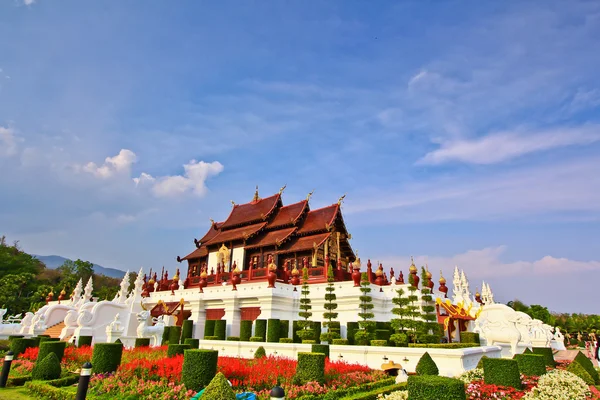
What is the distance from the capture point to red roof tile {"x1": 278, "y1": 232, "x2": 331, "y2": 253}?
91.3ft

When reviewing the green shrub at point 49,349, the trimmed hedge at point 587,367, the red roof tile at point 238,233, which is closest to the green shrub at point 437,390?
the trimmed hedge at point 587,367

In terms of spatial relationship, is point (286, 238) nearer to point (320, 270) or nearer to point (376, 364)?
point (320, 270)

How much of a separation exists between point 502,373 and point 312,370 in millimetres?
5603

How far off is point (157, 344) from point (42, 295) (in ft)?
122

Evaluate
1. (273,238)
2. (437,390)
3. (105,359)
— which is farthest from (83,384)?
(273,238)

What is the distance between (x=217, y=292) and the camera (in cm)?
2497

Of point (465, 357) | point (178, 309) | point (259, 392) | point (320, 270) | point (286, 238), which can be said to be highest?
point (286, 238)

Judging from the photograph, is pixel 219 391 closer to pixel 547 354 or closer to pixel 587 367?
pixel 587 367

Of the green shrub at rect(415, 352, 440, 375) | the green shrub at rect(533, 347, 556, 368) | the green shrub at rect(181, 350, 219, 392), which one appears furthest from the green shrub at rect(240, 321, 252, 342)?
the green shrub at rect(533, 347, 556, 368)

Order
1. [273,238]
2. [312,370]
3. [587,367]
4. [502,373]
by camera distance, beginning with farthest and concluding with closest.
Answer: [273,238], [587,367], [502,373], [312,370]

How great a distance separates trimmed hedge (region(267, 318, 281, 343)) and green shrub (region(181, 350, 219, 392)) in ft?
31.6

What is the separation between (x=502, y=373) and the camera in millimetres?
11078

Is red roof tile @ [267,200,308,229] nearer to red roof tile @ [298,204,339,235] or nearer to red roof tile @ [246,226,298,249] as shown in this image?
red roof tile @ [246,226,298,249]

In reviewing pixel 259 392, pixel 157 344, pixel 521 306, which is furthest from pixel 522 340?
pixel 521 306
